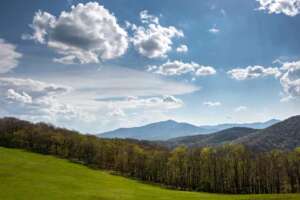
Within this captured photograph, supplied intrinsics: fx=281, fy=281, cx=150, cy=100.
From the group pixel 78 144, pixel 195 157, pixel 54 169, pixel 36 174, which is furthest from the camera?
Result: pixel 78 144

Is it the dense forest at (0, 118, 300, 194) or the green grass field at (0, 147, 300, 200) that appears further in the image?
the dense forest at (0, 118, 300, 194)

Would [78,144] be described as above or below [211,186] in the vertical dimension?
above

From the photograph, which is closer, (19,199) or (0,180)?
(19,199)

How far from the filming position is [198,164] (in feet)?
357

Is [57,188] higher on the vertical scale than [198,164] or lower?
lower

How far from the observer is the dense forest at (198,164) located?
321 ft

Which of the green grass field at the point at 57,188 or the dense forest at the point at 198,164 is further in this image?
the dense forest at the point at 198,164

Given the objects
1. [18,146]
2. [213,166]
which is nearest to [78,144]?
[18,146]

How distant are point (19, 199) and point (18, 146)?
105180 mm

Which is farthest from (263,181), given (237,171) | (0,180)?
(0,180)

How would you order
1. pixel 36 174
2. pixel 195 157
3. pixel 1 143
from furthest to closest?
pixel 1 143 < pixel 195 157 < pixel 36 174

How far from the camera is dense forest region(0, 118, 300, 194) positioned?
9780 centimetres

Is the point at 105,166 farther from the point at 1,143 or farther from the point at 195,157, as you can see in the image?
the point at 1,143

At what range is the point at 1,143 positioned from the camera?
491ft
